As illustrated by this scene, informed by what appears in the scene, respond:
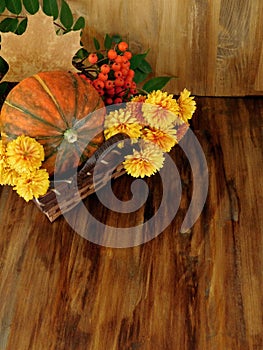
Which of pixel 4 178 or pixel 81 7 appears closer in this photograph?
pixel 4 178

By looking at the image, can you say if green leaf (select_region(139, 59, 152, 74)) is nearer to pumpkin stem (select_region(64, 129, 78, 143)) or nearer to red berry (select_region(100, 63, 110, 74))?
red berry (select_region(100, 63, 110, 74))

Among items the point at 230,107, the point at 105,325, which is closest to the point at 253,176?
the point at 230,107

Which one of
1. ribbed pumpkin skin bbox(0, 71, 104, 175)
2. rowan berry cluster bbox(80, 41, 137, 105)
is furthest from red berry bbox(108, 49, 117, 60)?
ribbed pumpkin skin bbox(0, 71, 104, 175)

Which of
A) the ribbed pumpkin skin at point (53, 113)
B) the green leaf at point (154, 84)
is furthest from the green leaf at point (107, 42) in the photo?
the ribbed pumpkin skin at point (53, 113)

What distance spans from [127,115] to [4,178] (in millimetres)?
257

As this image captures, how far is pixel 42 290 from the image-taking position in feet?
3.64

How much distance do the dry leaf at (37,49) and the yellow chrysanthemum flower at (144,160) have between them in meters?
0.22

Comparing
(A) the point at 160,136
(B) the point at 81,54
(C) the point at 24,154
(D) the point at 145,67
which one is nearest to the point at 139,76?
(D) the point at 145,67

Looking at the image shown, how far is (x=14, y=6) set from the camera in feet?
4.10

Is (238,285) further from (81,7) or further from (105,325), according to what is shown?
(81,7)

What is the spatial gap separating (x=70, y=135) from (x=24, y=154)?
10 centimetres

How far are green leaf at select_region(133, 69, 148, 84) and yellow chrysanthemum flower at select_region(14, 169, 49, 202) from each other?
1.25ft

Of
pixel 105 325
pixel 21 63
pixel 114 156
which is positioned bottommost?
pixel 105 325

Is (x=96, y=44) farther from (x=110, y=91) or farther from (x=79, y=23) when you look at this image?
(x=110, y=91)
